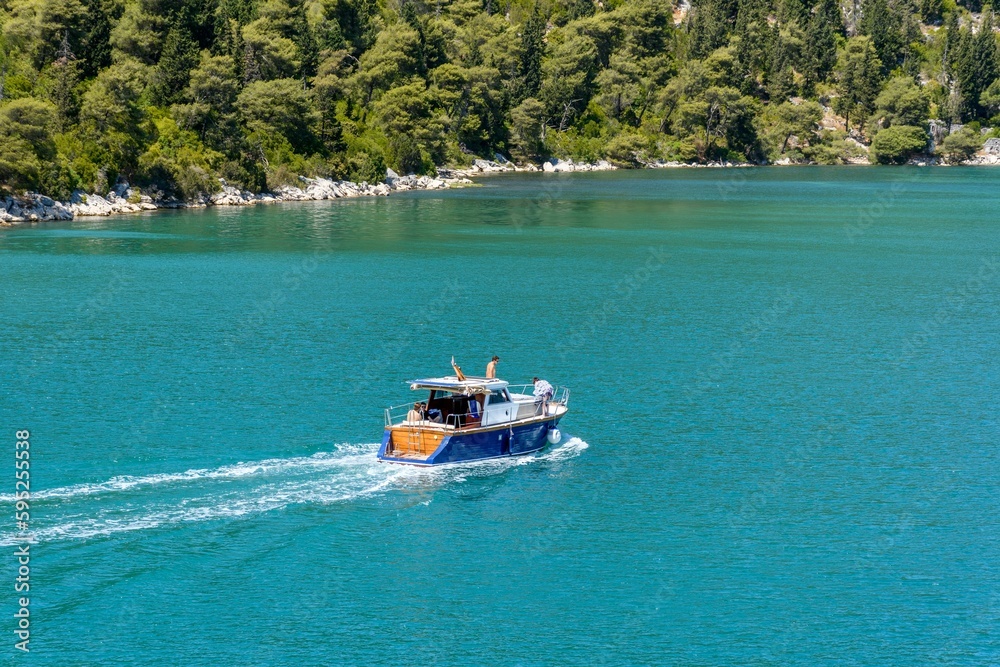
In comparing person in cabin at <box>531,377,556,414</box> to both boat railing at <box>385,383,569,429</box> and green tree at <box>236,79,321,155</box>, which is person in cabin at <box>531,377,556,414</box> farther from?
green tree at <box>236,79,321,155</box>

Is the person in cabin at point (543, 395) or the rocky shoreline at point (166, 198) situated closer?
the person in cabin at point (543, 395)

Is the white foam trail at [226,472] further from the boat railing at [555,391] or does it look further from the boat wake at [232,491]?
the boat railing at [555,391]

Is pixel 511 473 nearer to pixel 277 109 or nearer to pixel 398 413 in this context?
pixel 398 413

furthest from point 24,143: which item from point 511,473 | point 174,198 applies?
point 511,473

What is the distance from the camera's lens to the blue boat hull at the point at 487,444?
47062mm

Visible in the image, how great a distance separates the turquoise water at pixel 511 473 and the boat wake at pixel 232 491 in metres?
0.16

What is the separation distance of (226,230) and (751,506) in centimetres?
8967

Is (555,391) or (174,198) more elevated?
(174,198)

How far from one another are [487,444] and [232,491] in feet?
37.0

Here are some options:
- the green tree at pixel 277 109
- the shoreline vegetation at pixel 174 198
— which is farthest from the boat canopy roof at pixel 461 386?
the green tree at pixel 277 109

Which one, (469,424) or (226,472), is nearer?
(226,472)

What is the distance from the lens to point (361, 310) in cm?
7906

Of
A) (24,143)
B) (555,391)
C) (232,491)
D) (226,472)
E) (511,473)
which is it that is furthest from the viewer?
(24,143)

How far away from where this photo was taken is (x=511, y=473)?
4756cm
